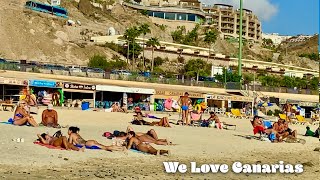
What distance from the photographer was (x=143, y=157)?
1126 centimetres

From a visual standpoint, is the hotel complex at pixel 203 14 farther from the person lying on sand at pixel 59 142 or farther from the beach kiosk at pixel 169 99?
the person lying on sand at pixel 59 142

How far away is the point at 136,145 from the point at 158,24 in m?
80.2

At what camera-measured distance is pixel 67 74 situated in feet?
120

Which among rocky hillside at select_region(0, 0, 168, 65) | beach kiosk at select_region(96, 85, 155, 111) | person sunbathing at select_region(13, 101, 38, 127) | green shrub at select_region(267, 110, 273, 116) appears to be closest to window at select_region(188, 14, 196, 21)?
rocky hillside at select_region(0, 0, 168, 65)

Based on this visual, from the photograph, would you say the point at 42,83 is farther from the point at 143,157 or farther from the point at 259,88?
the point at 259,88

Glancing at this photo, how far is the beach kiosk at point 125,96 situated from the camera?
2959 cm

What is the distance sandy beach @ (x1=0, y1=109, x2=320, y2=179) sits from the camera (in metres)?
8.96

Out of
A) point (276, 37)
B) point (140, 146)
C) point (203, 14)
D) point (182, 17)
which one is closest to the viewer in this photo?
point (140, 146)

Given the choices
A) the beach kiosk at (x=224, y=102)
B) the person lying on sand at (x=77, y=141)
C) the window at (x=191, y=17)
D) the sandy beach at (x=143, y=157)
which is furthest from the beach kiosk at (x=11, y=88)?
the window at (x=191, y=17)

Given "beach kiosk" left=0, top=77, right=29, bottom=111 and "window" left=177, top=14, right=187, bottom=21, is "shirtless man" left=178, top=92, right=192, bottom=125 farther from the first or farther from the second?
"window" left=177, top=14, right=187, bottom=21

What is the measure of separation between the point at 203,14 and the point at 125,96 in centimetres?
7256

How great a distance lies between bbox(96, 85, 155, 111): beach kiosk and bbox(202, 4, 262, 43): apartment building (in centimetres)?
8973

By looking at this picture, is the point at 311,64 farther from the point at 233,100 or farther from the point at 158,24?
the point at 233,100

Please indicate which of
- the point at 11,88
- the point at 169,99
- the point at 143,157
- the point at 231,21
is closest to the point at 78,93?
the point at 11,88
